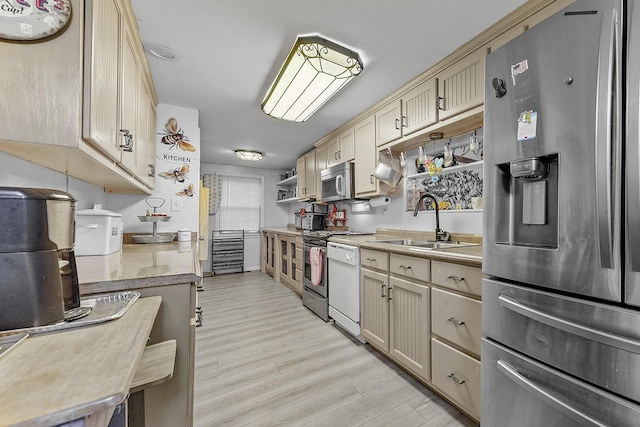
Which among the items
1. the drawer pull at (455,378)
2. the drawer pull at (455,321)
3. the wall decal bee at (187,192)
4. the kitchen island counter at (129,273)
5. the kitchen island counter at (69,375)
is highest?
the wall decal bee at (187,192)

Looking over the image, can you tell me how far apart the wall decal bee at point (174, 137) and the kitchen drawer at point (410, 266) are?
2319 mm

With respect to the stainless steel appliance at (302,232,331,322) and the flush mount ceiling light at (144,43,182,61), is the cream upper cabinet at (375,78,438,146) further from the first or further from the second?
the flush mount ceiling light at (144,43,182,61)

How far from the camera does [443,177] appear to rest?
2.32 metres

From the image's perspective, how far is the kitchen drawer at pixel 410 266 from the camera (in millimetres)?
1634

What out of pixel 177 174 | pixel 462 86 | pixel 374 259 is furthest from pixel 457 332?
pixel 177 174

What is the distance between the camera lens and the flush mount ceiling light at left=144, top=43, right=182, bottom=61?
1.74 m

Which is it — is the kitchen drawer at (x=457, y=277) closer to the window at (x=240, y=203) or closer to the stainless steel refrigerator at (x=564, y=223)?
the stainless steel refrigerator at (x=564, y=223)

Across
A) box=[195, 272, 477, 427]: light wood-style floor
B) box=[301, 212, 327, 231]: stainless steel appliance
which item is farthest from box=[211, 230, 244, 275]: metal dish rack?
box=[195, 272, 477, 427]: light wood-style floor

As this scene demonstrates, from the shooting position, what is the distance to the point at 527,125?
102 cm

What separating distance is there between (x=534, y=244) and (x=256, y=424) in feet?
5.31

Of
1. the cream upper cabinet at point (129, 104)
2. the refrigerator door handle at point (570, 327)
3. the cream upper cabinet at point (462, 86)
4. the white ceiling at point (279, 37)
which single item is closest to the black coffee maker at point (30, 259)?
the cream upper cabinet at point (129, 104)


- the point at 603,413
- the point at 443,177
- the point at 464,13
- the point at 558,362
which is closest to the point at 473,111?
the point at 464,13

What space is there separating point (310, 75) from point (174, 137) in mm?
1650

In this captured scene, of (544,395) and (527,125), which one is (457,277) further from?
(527,125)
